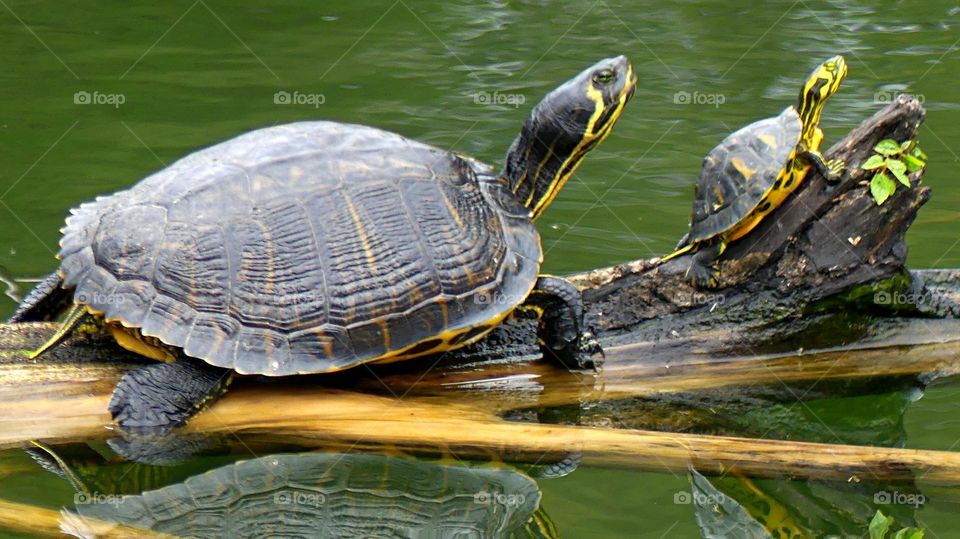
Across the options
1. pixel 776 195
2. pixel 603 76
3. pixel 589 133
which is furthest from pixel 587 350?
pixel 603 76

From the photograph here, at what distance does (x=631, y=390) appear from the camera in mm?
5629

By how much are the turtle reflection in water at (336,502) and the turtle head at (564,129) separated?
1.55m

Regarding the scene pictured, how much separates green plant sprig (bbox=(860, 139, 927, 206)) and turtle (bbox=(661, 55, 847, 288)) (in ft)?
0.56

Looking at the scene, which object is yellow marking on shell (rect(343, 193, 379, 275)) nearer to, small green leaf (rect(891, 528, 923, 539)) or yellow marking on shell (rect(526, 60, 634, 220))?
yellow marking on shell (rect(526, 60, 634, 220))

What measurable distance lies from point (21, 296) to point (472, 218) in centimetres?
313

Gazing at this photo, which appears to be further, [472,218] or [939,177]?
[939,177]

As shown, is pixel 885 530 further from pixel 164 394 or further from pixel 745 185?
pixel 164 394

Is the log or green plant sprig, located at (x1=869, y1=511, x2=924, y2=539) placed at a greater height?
the log

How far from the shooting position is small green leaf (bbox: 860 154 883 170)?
5.48 meters

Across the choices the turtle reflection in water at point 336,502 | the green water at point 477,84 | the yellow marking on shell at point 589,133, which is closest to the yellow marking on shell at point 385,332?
the turtle reflection in water at point 336,502

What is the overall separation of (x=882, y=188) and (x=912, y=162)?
18cm

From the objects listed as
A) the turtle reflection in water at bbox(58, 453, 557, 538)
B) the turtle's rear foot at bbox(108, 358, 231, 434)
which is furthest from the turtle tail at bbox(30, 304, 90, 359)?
the turtle reflection in water at bbox(58, 453, 557, 538)

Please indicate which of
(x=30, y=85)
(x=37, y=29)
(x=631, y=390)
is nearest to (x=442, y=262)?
(x=631, y=390)

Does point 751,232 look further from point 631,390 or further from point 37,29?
point 37,29
